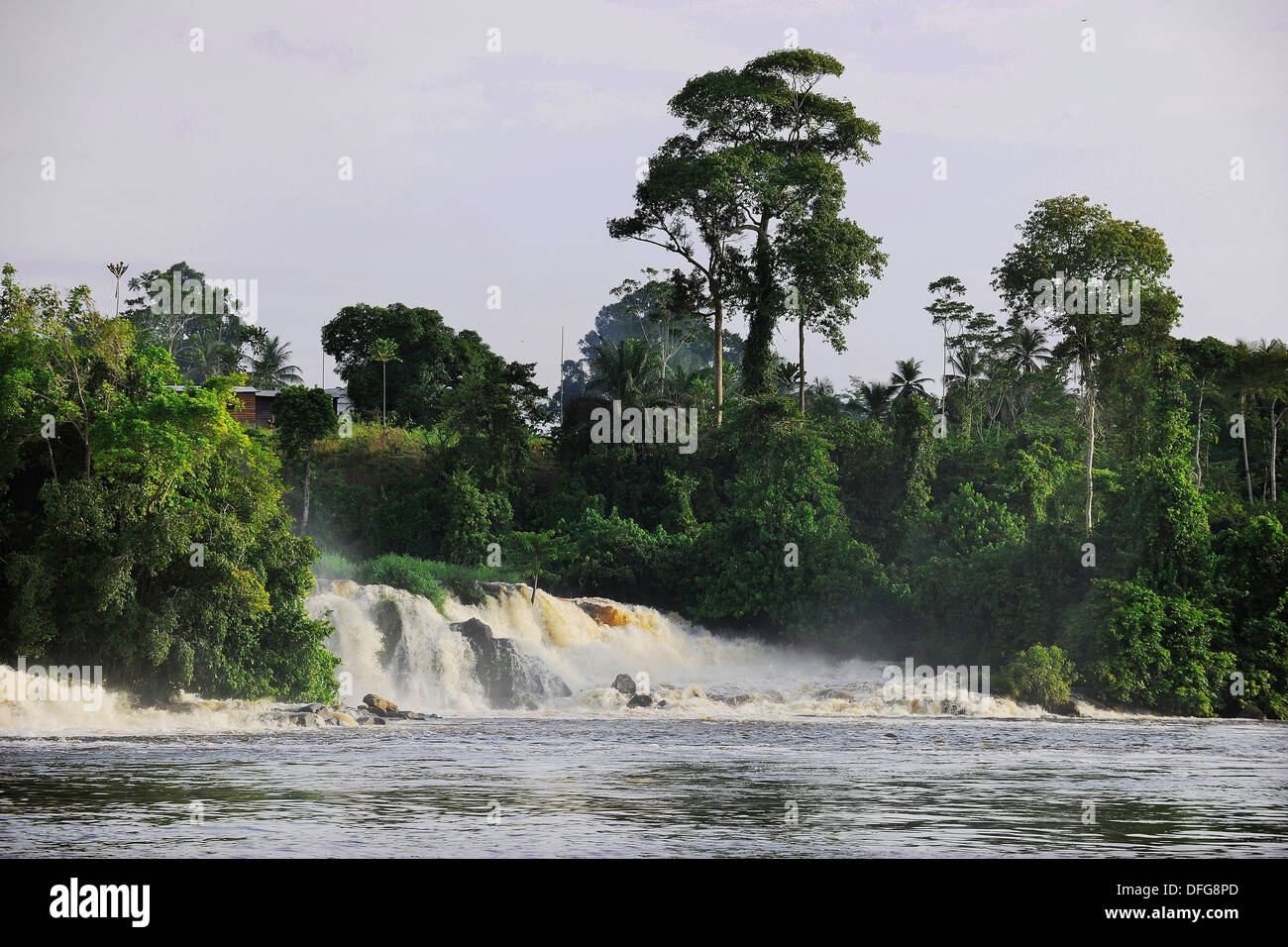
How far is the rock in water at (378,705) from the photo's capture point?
29.8 m

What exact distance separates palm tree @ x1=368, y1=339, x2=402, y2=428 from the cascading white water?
2220 cm

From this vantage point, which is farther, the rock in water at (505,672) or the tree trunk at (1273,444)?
the tree trunk at (1273,444)

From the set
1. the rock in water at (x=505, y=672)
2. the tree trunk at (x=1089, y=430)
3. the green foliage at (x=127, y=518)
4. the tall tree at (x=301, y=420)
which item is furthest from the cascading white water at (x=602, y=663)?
the tall tree at (x=301, y=420)

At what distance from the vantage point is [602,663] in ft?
127

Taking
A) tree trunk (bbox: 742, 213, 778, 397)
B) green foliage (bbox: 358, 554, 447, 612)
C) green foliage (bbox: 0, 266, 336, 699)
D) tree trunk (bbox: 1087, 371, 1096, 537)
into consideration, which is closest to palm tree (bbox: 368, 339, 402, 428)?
tree trunk (bbox: 742, 213, 778, 397)

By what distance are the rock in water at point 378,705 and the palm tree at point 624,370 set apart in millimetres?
24732

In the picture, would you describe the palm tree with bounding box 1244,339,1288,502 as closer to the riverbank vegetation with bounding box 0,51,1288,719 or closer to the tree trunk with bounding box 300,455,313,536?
the riverbank vegetation with bounding box 0,51,1288,719

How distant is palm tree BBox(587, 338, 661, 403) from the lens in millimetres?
53312

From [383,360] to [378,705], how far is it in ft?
109

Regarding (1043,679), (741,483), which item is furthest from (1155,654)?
(741,483)

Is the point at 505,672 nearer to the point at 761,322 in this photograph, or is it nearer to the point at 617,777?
the point at 617,777

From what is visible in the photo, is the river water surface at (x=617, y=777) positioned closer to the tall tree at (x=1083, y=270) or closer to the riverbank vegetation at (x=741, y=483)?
the riverbank vegetation at (x=741, y=483)
